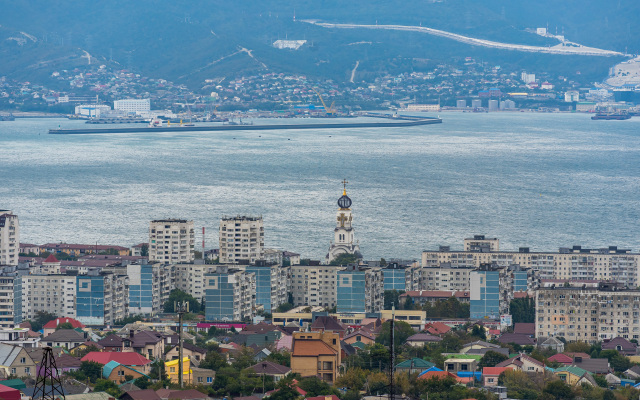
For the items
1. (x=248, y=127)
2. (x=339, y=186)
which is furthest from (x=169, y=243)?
(x=248, y=127)

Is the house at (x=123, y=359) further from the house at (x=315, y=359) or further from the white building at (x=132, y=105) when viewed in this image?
the white building at (x=132, y=105)

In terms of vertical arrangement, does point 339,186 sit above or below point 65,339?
above

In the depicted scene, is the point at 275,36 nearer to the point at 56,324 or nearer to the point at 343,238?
the point at 343,238

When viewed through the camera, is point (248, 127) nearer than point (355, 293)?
No

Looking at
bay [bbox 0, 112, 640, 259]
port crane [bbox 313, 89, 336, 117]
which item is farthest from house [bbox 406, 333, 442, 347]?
port crane [bbox 313, 89, 336, 117]

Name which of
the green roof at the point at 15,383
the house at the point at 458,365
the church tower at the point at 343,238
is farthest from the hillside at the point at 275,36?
the green roof at the point at 15,383

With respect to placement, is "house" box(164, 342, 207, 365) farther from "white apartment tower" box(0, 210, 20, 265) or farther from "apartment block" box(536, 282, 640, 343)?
"white apartment tower" box(0, 210, 20, 265)
